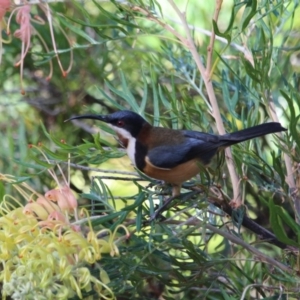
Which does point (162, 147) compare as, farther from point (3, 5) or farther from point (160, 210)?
point (3, 5)

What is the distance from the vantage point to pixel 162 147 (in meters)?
1.22

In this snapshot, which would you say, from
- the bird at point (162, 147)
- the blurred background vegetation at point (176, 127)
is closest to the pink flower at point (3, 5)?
the blurred background vegetation at point (176, 127)

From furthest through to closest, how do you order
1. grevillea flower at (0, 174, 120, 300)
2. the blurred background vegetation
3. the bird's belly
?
the bird's belly, the blurred background vegetation, grevillea flower at (0, 174, 120, 300)

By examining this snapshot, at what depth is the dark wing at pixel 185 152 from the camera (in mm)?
1157

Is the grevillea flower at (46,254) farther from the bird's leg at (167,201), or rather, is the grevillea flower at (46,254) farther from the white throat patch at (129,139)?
the white throat patch at (129,139)

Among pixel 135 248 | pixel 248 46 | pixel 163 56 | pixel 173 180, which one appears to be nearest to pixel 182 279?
pixel 135 248

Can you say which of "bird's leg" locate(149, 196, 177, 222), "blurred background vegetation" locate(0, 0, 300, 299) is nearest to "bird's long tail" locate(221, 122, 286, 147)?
"blurred background vegetation" locate(0, 0, 300, 299)

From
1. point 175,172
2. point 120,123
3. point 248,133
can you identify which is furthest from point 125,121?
point 248,133

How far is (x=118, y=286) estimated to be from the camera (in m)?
0.97

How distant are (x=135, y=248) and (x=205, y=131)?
0.77 ft

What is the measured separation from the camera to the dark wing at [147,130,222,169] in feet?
3.80

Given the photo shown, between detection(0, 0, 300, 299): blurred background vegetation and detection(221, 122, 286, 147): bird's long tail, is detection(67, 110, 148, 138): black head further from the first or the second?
detection(221, 122, 286, 147): bird's long tail

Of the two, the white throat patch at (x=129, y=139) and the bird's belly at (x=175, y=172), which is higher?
the white throat patch at (x=129, y=139)

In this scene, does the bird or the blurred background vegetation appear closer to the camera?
the blurred background vegetation
